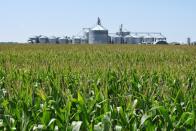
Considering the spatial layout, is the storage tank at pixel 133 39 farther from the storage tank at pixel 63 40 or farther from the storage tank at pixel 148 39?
the storage tank at pixel 63 40

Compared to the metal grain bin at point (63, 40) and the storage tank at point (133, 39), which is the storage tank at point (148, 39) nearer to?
the storage tank at point (133, 39)

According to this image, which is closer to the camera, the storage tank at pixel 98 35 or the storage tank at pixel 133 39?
the storage tank at pixel 98 35

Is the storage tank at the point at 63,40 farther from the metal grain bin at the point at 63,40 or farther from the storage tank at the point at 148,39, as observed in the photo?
the storage tank at the point at 148,39

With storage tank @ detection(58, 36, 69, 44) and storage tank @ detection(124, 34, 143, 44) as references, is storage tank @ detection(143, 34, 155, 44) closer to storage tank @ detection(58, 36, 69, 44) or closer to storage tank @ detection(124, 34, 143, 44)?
storage tank @ detection(124, 34, 143, 44)

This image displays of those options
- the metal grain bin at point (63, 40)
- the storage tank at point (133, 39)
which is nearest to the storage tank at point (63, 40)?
the metal grain bin at point (63, 40)

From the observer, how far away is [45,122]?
4.14 m

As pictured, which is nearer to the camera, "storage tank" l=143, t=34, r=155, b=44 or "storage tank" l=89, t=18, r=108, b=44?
"storage tank" l=89, t=18, r=108, b=44

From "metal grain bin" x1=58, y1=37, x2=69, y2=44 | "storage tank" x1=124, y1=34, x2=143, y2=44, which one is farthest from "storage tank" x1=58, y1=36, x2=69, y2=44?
"storage tank" x1=124, y1=34, x2=143, y2=44

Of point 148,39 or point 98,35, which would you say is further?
point 148,39

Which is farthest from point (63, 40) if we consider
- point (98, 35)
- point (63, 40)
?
point (98, 35)

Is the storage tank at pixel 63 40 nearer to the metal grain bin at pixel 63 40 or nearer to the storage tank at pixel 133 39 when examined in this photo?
the metal grain bin at pixel 63 40

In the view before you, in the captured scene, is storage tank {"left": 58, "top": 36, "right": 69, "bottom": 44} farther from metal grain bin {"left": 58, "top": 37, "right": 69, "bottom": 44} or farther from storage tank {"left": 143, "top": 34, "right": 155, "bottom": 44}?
A: storage tank {"left": 143, "top": 34, "right": 155, "bottom": 44}

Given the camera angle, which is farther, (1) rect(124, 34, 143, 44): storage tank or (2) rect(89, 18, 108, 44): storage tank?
(1) rect(124, 34, 143, 44): storage tank

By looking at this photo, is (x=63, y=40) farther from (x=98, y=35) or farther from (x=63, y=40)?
(x=98, y=35)
